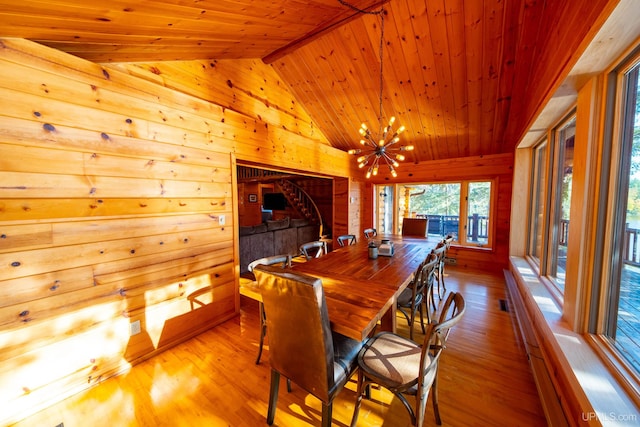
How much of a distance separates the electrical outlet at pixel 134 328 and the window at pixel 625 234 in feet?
11.2

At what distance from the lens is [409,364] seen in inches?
52.7

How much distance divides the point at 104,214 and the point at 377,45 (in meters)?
3.46


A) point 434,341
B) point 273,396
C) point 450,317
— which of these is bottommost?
point 273,396

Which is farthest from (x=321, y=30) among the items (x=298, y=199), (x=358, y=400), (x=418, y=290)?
(x=298, y=199)

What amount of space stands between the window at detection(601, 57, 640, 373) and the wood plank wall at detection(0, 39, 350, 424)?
323 cm

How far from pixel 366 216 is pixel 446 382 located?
14.3ft

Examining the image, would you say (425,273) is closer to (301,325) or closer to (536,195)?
(301,325)

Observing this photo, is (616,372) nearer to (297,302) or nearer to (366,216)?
(297,302)

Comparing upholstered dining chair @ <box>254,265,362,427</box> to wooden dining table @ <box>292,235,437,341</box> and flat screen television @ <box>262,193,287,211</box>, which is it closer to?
wooden dining table @ <box>292,235,437,341</box>

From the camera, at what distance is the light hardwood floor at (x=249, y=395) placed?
4.99 feet

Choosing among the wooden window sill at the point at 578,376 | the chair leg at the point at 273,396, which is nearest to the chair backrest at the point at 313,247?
the chair leg at the point at 273,396

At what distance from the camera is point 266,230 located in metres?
5.20

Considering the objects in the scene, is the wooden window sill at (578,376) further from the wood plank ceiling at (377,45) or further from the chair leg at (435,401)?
the wood plank ceiling at (377,45)

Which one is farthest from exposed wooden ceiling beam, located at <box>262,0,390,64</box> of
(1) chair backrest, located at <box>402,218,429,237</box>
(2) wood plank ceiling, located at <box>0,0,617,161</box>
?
(1) chair backrest, located at <box>402,218,429,237</box>
